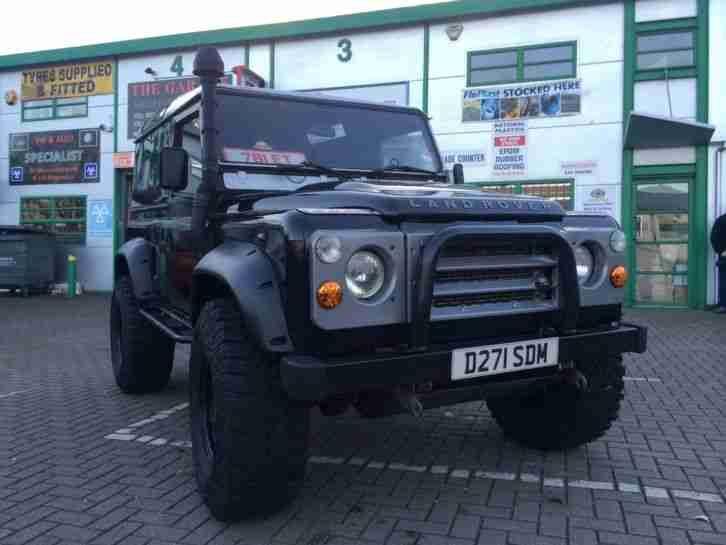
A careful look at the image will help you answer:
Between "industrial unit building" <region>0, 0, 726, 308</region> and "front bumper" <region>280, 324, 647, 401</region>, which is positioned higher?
"industrial unit building" <region>0, 0, 726, 308</region>

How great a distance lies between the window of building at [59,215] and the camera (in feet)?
51.9

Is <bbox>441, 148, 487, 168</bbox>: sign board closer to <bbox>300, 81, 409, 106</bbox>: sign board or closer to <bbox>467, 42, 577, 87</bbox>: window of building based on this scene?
<bbox>467, 42, 577, 87</bbox>: window of building

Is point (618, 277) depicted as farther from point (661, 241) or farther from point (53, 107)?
point (53, 107)

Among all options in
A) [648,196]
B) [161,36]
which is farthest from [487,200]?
[161,36]

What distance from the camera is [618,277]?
328cm

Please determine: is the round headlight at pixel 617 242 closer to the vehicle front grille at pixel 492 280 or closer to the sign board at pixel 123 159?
the vehicle front grille at pixel 492 280

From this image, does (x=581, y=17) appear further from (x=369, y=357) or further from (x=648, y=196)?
(x=369, y=357)

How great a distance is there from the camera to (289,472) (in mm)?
2748

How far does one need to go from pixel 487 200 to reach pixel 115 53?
14453 millimetres

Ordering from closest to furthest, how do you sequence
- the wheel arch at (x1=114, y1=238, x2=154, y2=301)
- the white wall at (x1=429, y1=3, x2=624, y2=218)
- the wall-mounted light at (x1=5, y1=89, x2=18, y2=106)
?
the wheel arch at (x1=114, y1=238, x2=154, y2=301) < the white wall at (x1=429, y1=3, x2=624, y2=218) < the wall-mounted light at (x1=5, y1=89, x2=18, y2=106)

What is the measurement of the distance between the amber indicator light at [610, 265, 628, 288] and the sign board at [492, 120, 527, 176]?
940 centimetres

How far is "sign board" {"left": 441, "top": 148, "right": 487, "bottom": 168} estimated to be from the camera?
12.7 meters

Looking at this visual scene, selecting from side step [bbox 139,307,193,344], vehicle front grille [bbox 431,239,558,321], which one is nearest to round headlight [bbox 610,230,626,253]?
vehicle front grille [bbox 431,239,558,321]

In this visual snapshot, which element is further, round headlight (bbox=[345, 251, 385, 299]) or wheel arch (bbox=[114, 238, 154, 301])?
wheel arch (bbox=[114, 238, 154, 301])
